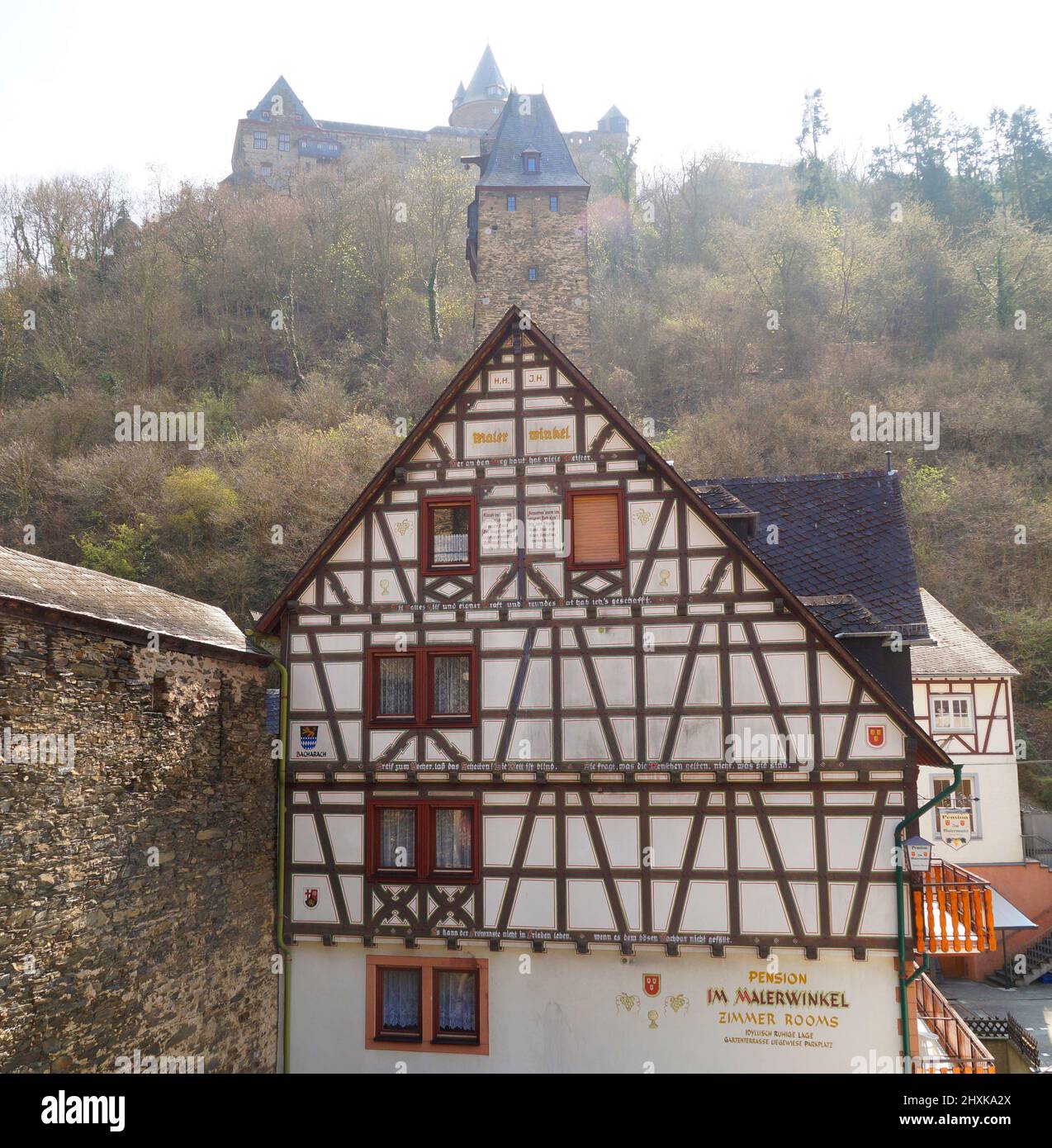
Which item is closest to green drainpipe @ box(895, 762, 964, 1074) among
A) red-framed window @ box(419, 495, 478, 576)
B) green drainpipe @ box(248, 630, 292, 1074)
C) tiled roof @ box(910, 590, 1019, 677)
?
red-framed window @ box(419, 495, 478, 576)

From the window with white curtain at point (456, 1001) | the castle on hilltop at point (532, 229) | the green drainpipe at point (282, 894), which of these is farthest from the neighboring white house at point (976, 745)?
the castle on hilltop at point (532, 229)

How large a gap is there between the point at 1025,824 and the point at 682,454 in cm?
1445

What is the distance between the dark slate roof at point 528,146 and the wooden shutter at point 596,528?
29549 mm

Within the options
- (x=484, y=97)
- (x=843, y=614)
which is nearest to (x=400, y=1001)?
(x=843, y=614)

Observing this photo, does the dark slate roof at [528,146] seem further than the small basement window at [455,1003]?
Yes

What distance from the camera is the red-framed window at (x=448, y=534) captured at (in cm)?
1198

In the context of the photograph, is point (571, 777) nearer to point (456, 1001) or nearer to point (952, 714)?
point (456, 1001)

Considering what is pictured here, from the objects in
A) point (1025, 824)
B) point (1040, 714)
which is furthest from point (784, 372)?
point (1025, 824)

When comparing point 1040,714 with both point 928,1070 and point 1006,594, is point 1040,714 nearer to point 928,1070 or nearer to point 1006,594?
point 1006,594

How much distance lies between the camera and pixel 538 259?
1499 inches

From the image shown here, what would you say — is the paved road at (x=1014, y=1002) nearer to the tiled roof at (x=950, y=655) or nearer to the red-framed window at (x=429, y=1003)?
the tiled roof at (x=950, y=655)

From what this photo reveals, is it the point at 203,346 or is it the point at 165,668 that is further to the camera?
the point at 203,346

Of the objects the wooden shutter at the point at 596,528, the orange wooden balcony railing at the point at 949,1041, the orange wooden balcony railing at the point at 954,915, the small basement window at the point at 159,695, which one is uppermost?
the wooden shutter at the point at 596,528

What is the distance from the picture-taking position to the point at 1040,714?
86.0 ft
